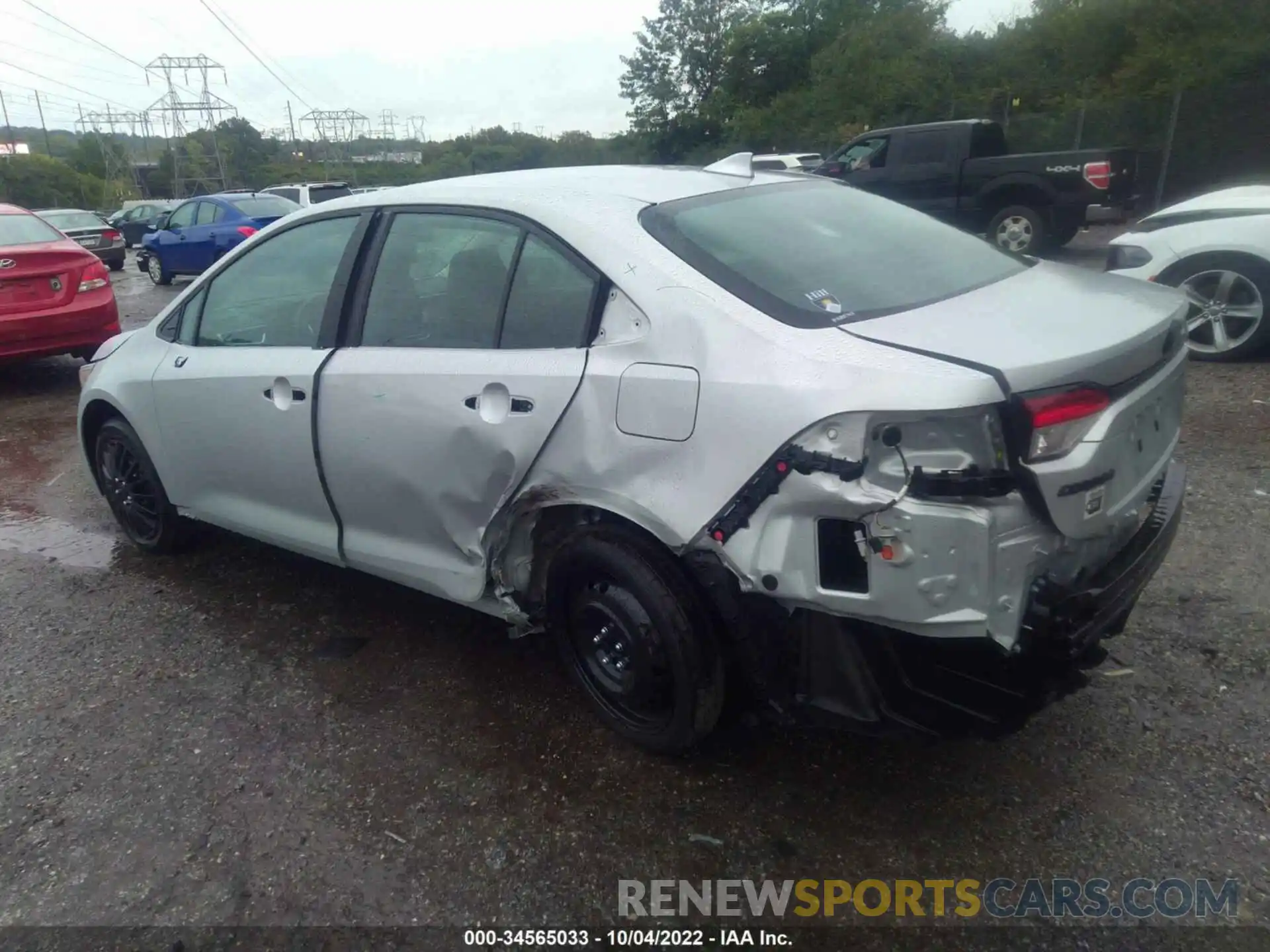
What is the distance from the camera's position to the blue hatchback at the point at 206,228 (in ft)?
50.0

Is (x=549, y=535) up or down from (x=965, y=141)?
down

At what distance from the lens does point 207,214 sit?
15773 mm

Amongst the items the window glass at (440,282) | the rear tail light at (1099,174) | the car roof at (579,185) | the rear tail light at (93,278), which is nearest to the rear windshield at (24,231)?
the rear tail light at (93,278)

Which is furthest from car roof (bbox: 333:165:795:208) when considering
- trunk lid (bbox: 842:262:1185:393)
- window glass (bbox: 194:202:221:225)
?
window glass (bbox: 194:202:221:225)

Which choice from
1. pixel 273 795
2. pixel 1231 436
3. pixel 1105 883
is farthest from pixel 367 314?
pixel 1231 436

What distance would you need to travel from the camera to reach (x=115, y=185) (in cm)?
5722

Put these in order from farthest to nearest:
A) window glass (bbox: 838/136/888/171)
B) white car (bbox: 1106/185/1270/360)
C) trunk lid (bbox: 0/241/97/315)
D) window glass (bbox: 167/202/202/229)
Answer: window glass (bbox: 167/202/202/229) → window glass (bbox: 838/136/888/171) → trunk lid (bbox: 0/241/97/315) → white car (bbox: 1106/185/1270/360)

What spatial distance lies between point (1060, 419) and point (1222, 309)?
531 centimetres

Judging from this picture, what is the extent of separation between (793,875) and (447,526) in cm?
148

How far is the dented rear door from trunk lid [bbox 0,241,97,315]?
19.6ft

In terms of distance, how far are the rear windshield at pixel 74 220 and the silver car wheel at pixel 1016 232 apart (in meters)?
17.5

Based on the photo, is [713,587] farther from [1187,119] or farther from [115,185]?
[115,185]

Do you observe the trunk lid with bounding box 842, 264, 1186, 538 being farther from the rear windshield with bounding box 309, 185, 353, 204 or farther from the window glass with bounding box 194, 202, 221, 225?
the rear windshield with bounding box 309, 185, 353, 204

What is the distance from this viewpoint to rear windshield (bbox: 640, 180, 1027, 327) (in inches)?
101
